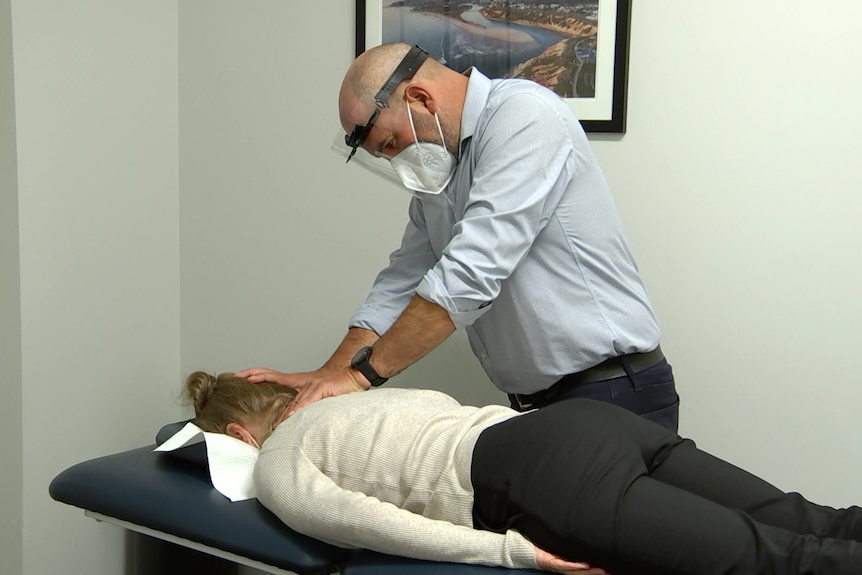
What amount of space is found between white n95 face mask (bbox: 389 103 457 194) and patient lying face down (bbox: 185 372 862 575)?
0.50m

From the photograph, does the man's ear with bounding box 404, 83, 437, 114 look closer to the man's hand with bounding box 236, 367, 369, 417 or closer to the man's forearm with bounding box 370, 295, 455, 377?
the man's forearm with bounding box 370, 295, 455, 377

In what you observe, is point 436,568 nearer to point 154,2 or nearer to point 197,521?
point 197,521

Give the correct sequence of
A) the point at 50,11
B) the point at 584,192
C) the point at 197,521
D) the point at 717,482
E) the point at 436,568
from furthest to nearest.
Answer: the point at 50,11, the point at 584,192, the point at 197,521, the point at 717,482, the point at 436,568

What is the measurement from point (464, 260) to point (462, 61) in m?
0.91

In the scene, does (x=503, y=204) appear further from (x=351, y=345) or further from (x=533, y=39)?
(x=533, y=39)

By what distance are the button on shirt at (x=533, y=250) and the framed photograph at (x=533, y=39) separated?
0.43 meters

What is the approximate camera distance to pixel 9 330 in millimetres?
2080

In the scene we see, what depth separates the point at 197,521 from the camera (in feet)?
5.11

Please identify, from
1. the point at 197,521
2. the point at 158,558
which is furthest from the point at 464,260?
the point at 158,558

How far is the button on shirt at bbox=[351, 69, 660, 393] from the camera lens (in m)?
1.66

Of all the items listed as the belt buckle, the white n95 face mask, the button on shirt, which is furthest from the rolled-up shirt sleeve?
the belt buckle

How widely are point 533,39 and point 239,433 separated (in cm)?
126

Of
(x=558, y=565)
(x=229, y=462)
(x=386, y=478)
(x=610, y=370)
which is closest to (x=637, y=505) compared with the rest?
(x=558, y=565)

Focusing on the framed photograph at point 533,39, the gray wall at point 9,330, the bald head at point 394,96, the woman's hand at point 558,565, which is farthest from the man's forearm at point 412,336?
the gray wall at point 9,330
